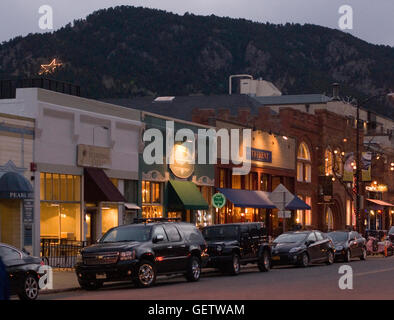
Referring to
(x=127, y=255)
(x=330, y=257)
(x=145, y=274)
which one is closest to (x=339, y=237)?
(x=330, y=257)

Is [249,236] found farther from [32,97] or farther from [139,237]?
[32,97]

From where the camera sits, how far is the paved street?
69.4ft

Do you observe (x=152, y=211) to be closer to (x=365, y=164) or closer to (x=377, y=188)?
(x=365, y=164)

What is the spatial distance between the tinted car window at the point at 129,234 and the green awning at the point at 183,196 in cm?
1744

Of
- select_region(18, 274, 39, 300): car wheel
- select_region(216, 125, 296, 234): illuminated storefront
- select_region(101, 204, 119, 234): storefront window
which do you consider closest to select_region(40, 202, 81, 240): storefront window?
select_region(101, 204, 119, 234): storefront window

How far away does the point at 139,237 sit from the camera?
2619cm

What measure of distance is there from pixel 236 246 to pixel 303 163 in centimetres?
3257

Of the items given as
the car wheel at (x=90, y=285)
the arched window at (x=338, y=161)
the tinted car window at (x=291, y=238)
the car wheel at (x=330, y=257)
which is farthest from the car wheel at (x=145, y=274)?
the arched window at (x=338, y=161)

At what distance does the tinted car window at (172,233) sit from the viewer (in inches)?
1069

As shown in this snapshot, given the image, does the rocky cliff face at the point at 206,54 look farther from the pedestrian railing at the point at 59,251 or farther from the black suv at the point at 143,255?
the black suv at the point at 143,255

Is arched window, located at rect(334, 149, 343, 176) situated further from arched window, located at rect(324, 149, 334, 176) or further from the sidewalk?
the sidewalk

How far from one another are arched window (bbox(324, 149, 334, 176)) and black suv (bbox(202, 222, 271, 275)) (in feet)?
107
